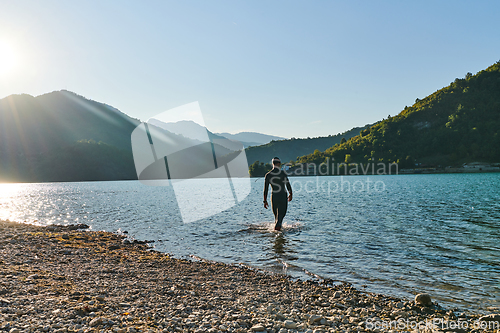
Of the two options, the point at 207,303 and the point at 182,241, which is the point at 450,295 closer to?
the point at 207,303

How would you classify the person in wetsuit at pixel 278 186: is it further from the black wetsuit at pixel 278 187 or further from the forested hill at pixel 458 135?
the forested hill at pixel 458 135

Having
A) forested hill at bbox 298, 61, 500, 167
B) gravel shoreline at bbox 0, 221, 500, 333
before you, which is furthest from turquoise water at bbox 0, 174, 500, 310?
forested hill at bbox 298, 61, 500, 167

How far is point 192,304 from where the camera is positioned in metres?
7.27

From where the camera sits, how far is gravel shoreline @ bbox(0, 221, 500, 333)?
5941 mm

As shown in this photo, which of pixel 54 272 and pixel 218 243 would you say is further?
pixel 218 243

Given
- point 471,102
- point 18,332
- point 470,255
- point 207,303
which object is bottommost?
point 470,255

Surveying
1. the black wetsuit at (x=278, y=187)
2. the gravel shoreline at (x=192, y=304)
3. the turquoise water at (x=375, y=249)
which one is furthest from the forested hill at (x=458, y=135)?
the gravel shoreline at (x=192, y=304)

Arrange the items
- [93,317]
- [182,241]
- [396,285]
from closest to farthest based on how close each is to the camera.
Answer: [93,317], [396,285], [182,241]

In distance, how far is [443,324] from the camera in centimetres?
647

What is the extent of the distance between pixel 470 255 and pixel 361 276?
19.5 feet

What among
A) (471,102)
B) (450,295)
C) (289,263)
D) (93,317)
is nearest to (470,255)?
(450,295)

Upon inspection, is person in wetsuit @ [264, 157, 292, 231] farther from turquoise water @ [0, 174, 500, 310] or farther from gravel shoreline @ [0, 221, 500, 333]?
gravel shoreline @ [0, 221, 500, 333]

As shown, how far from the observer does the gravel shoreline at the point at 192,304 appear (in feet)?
19.5

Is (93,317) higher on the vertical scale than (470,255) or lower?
higher
